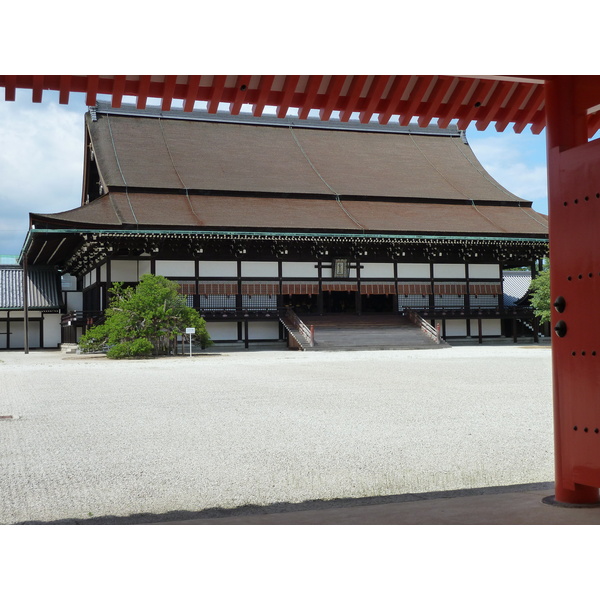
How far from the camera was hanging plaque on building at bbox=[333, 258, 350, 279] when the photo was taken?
25.5 meters

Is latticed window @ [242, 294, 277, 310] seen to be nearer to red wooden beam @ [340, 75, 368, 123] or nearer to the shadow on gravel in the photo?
the shadow on gravel

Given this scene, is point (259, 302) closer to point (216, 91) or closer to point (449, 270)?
point (449, 270)

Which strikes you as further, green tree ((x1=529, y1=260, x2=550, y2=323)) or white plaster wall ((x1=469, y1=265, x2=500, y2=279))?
white plaster wall ((x1=469, y1=265, x2=500, y2=279))

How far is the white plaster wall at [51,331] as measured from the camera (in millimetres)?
29156

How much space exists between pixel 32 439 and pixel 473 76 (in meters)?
4.93

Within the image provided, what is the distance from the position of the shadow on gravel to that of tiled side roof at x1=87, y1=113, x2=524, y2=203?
23.1m

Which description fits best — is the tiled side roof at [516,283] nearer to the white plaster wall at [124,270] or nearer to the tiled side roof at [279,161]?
the tiled side roof at [279,161]

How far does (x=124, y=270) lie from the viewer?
23.9 metres

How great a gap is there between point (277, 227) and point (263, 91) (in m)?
20.0

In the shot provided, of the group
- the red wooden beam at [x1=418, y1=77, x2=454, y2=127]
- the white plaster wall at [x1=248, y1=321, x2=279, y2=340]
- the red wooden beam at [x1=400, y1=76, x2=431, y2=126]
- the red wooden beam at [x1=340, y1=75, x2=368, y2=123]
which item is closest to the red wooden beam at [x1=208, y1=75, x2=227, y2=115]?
the red wooden beam at [x1=340, y1=75, x2=368, y2=123]

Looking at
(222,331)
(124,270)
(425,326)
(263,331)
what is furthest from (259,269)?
(425,326)

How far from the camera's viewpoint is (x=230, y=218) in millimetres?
24375

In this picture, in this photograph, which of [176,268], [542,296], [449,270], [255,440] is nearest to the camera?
[255,440]

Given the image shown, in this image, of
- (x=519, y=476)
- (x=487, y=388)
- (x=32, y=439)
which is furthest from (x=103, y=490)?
(x=487, y=388)
